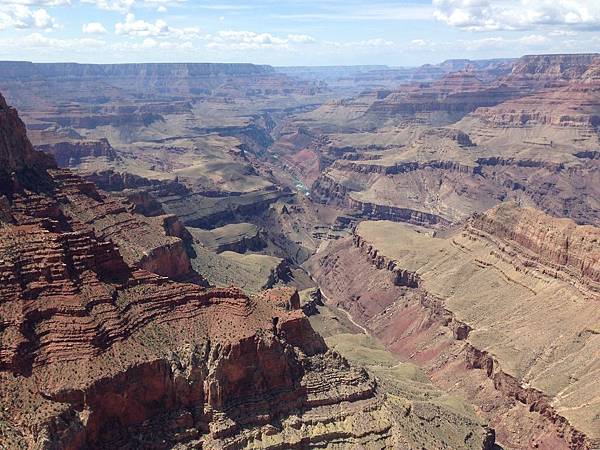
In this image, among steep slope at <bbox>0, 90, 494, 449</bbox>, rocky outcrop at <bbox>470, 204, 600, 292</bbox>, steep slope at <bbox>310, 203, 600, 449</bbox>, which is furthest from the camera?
rocky outcrop at <bbox>470, 204, 600, 292</bbox>

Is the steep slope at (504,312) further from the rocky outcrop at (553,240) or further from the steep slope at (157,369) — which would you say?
the steep slope at (157,369)

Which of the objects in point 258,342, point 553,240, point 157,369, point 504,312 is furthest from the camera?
point 553,240

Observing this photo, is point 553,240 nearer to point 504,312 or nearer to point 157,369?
point 504,312

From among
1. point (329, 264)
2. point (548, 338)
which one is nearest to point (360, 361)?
point (548, 338)

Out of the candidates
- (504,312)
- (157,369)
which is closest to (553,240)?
(504,312)

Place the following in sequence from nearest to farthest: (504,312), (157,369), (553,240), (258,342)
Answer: (157,369), (258,342), (504,312), (553,240)

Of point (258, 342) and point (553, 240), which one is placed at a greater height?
point (258, 342)

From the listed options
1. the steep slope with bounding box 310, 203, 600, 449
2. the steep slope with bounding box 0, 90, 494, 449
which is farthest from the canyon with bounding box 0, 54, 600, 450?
the steep slope with bounding box 310, 203, 600, 449

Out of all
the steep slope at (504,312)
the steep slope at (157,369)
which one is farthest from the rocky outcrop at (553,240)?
the steep slope at (157,369)

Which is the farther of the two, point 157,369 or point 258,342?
point 258,342

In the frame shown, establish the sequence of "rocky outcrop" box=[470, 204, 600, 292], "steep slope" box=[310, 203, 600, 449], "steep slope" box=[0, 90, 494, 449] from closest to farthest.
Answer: "steep slope" box=[0, 90, 494, 449] → "steep slope" box=[310, 203, 600, 449] → "rocky outcrop" box=[470, 204, 600, 292]

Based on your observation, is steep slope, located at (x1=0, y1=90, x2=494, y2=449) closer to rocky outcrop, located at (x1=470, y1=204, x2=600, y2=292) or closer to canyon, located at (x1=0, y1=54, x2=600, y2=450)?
canyon, located at (x1=0, y1=54, x2=600, y2=450)
